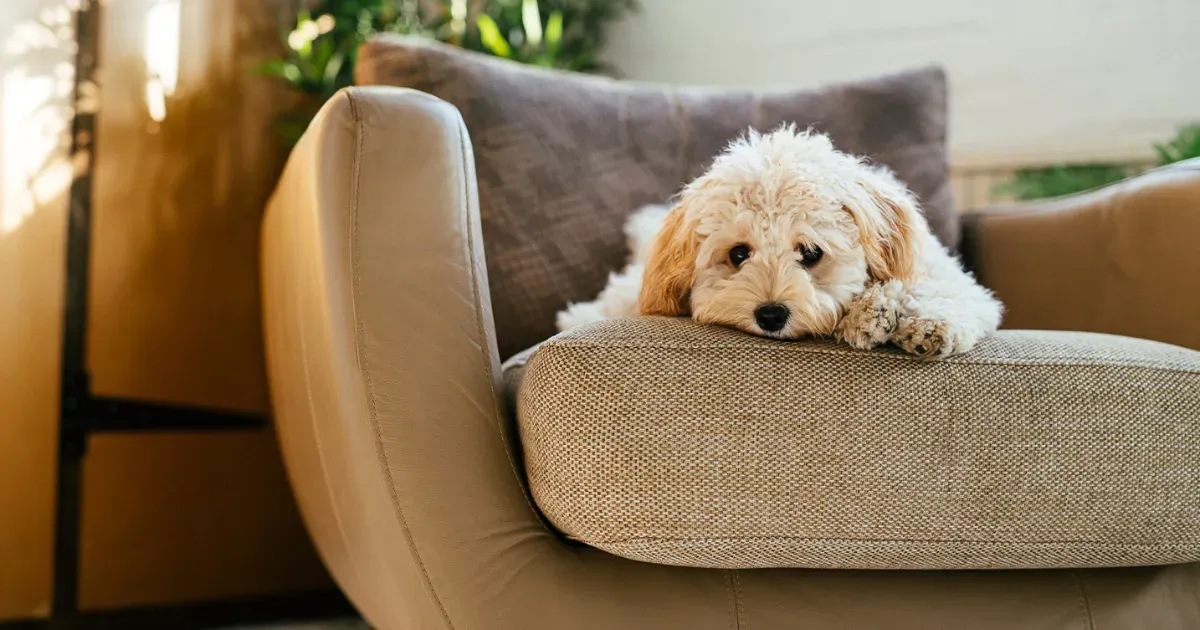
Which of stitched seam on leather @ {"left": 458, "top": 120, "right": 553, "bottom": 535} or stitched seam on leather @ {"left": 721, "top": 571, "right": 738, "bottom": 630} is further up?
stitched seam on leather @ {"left": 458, "top": 120, "right": 553, "bottom": 535}

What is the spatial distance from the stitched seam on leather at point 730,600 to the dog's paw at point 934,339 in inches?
13.1

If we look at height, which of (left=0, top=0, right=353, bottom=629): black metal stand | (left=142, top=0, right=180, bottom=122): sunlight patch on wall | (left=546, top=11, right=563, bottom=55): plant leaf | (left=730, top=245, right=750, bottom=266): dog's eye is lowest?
(left=0, top=0, right=353, bottom=629): black metal stand

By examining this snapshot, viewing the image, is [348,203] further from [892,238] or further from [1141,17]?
[1141,17]

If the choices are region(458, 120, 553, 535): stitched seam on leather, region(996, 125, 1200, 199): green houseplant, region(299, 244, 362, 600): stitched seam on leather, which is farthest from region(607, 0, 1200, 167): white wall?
region(299, 244, 362, 600): stitched seam on leather

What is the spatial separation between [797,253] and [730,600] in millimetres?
478

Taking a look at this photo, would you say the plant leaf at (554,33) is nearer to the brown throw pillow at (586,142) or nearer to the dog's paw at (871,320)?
the brown throw pillow at (586,142)

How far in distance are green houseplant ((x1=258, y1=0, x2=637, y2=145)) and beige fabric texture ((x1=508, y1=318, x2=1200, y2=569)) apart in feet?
5.25

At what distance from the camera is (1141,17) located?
2387 mm

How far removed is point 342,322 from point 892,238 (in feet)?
2.42

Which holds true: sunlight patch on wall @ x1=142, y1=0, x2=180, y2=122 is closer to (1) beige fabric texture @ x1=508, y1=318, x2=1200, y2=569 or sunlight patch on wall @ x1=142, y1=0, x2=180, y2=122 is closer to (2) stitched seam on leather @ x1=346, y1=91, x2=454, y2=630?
(2) stitched seam on leather @ x1=346, y1=91, x2=454, y2=630

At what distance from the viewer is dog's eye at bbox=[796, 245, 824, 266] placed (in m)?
1.23

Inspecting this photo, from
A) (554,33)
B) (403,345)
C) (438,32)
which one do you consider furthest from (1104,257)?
(438,32)

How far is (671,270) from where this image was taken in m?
1.27

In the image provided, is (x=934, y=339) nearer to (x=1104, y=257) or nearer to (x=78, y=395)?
(x=1104, y=257)
